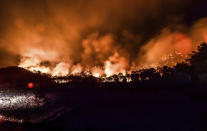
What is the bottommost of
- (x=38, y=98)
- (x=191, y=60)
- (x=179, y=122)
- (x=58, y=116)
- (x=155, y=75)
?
(x=179, y=122)

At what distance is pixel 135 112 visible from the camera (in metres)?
7.68

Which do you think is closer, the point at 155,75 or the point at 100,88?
the point at 155,75

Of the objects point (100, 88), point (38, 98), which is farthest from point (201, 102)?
point (38, 98)

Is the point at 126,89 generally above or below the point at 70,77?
below

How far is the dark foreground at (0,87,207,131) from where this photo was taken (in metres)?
7.02

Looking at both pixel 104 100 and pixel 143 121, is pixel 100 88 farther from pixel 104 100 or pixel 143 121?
pixel 143 121

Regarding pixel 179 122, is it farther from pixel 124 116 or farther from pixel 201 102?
pixel 124 116

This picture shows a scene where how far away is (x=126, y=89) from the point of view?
31.4 ft

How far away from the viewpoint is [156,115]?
24.1 ft

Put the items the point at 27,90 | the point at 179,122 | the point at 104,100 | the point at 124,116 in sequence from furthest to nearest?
the point at 27,90 < the point at 104,100 < the point at 124,116 < the point at 179,122

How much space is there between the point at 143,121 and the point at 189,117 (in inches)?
101

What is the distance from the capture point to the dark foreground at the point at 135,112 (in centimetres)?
702

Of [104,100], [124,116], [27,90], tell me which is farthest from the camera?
[27,90]

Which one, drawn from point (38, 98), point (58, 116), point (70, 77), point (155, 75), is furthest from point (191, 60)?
point (38, 98)
